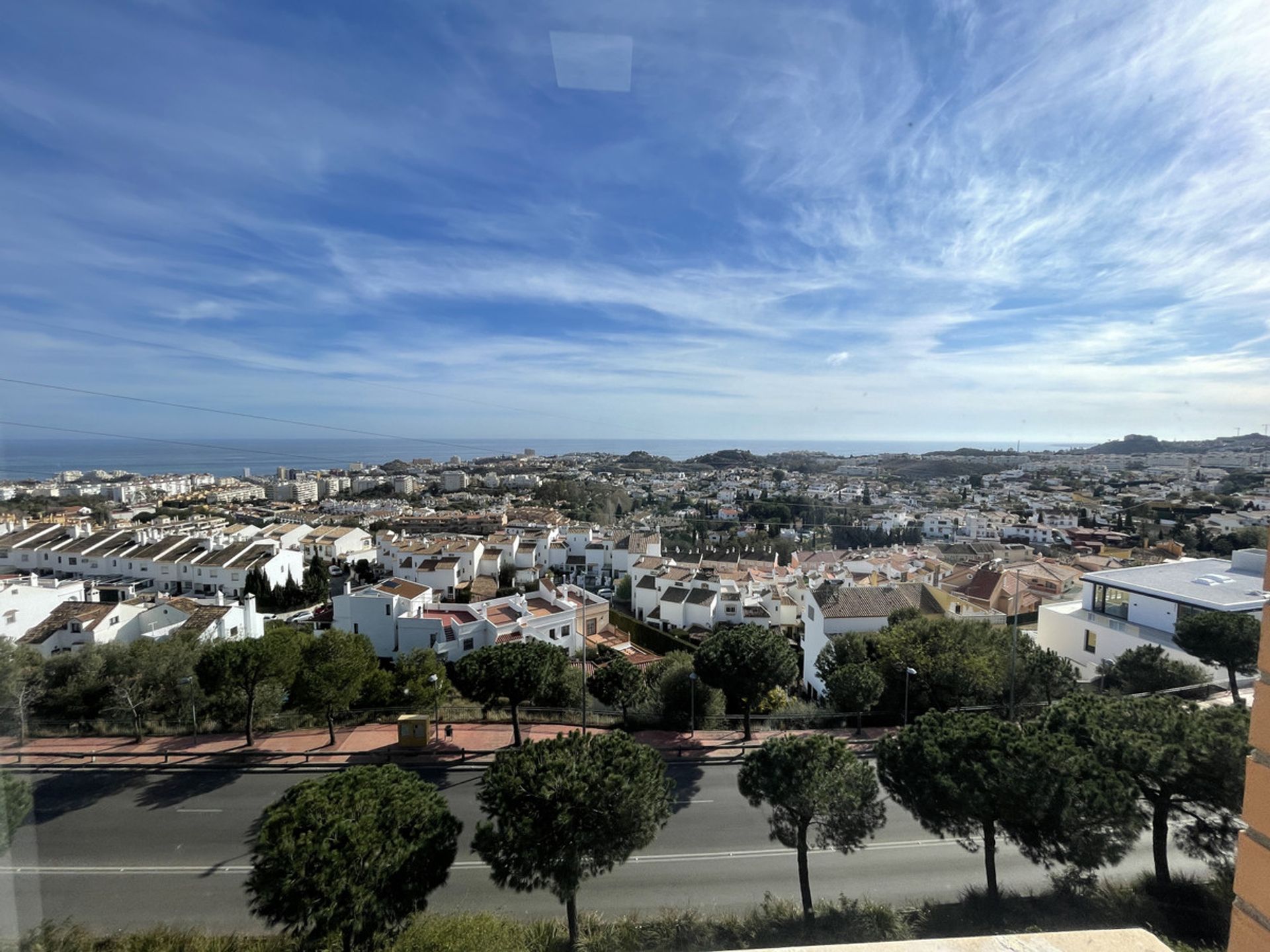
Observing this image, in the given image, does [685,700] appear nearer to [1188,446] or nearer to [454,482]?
[1188,446]

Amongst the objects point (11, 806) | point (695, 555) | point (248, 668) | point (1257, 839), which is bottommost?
point (695, 555)

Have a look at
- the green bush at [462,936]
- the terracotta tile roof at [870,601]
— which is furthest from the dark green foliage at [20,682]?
the terracotta tile roof at [870,601]

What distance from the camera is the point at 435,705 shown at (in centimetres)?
848

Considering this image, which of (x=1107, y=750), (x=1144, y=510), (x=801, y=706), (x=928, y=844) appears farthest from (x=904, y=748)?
(x=1144, y=510)

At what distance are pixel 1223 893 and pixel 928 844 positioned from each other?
2.06 meters

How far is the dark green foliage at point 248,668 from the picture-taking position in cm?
737

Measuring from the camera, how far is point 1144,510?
567 inches

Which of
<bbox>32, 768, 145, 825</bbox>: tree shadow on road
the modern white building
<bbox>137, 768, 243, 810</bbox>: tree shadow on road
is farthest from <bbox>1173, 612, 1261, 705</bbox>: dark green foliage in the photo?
<bbox>32, 768, 145, 825</bbox>: tree shadow on road

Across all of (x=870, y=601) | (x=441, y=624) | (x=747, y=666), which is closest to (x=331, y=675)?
(x=441, y=624)

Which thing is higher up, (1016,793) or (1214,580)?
(1214,580)

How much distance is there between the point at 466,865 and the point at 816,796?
3.14m

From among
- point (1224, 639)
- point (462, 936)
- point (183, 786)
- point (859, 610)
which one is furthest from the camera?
point (859, 610)

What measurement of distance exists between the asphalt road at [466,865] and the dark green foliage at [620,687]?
2.54 metres

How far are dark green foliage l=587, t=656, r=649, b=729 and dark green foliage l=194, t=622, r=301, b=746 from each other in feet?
14.0
